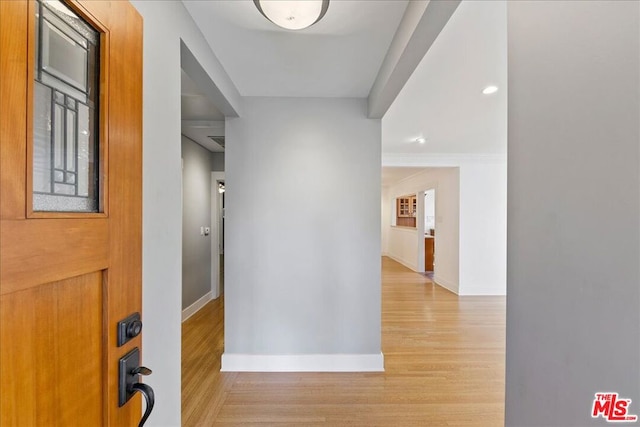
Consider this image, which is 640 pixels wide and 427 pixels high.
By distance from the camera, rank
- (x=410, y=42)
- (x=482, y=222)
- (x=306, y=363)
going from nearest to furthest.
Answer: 1. (x=410, y=42)
2. (x=306, y=363)
3. (x=482, y=222)

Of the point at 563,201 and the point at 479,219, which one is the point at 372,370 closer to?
the point at 563,201

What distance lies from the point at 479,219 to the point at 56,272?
222 inches

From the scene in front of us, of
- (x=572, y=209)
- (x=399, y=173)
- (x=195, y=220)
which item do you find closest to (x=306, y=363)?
(x=572, y=209)

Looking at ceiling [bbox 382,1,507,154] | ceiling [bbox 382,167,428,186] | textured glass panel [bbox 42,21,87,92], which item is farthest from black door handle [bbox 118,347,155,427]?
ceiling [bbox 382,167,428,186]

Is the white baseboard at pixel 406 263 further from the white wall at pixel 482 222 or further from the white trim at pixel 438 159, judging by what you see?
the white trim at pixel 438 159

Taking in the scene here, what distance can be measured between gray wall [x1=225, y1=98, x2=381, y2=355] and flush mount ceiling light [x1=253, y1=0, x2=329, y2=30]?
1.15 meters

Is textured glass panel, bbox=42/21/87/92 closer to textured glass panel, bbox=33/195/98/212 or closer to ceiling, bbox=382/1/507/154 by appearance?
textured glass panel, bbox=33/195/98/212

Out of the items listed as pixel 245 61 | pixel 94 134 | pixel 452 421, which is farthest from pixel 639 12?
pixel 452 421

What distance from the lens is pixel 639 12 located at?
1.34 ft

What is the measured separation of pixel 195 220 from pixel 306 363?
2.66m

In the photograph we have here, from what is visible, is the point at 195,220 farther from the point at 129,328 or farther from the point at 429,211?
the point at 429,211

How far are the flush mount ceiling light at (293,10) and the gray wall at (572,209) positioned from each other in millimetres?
883

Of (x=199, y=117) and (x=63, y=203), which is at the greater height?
(x=199, y=117)

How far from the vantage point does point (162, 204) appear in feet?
3.65
